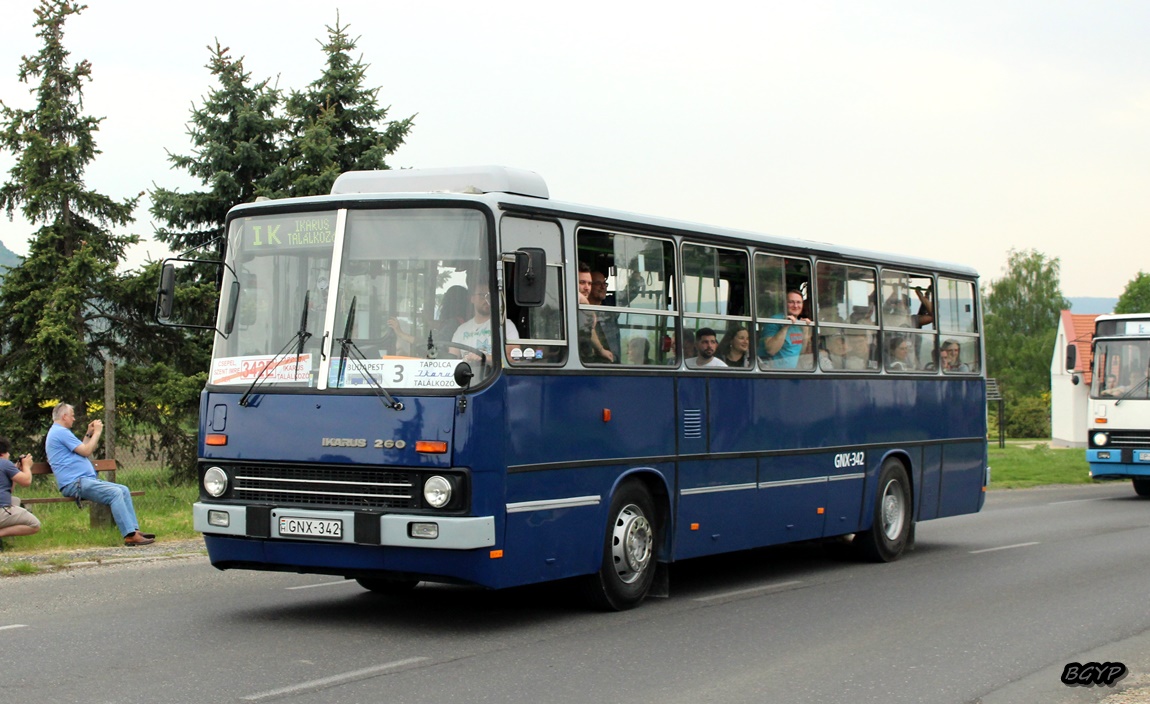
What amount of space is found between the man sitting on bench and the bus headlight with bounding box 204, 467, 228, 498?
519cm

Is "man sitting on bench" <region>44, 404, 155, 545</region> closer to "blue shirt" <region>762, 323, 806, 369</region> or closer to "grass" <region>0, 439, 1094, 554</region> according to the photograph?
"grass" <region>0, 439, 1094, 554</region>

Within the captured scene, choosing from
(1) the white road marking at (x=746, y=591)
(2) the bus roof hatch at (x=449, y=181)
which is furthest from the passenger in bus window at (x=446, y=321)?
(1) the white road marking at (x=746, y=591)

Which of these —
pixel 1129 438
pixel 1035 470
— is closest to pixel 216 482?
pixel 1129 438

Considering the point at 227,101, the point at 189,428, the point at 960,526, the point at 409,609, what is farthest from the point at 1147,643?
the point at 227,101

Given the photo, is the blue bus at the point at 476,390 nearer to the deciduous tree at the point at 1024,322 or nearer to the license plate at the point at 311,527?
the license plate at the point at 311,527

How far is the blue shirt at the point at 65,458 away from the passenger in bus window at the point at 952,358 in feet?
31.0

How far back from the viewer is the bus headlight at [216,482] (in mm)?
9773

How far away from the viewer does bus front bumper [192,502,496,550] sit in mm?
8984

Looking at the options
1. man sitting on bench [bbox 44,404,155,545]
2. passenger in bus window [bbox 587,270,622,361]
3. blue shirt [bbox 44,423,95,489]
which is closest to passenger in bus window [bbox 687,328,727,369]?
passenger in bus window [bbox 587,270,622,361]

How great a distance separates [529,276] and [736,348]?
3.45m

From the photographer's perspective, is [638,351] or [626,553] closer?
[626,553]

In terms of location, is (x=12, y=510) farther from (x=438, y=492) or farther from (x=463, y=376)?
(x=463, y=376)

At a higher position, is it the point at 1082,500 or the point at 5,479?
the point at 5,479

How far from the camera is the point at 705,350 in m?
11.8
